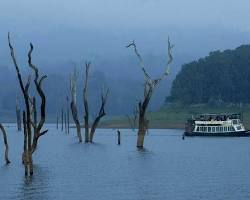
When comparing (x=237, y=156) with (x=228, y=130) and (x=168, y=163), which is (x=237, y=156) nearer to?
(x=168, y=163)

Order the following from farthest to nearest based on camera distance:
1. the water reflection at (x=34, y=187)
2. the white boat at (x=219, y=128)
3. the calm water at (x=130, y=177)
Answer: the white boat at (x=219, y=128) → the calm water at (x=130, y=177) → the water reflection at (x=34, y=187)

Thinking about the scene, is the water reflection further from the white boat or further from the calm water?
the white boat

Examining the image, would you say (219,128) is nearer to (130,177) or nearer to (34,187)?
(130,177)

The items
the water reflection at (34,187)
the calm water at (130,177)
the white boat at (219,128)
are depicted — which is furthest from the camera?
the white boat at (219,128)

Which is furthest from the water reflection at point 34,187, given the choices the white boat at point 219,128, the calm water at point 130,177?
the white boat at point 219,128

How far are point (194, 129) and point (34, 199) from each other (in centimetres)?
10657

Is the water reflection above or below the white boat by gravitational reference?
below

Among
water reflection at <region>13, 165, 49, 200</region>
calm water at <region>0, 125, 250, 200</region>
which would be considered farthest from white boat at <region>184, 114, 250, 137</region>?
water reflection at <region>13, 165, 49, 200</region>

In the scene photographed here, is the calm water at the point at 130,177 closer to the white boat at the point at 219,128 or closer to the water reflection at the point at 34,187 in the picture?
the water reflection at the point at 34,187

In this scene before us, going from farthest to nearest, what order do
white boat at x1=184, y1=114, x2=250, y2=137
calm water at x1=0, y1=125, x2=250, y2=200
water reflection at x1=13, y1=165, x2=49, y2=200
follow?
white boat at x1=184, y1=114, x2=250, y2=137, calm water at x1=0, y1=125, x2=250, y2=200, water reflection at x1=13, y1=165, x2=49, y2=200

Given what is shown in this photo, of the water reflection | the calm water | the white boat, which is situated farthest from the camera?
the white boat

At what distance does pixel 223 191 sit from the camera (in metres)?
55.9

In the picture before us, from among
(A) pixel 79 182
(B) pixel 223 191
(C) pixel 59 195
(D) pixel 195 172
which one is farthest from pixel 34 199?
(D) pixel 195 172

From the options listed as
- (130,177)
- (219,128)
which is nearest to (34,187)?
(130,177)
